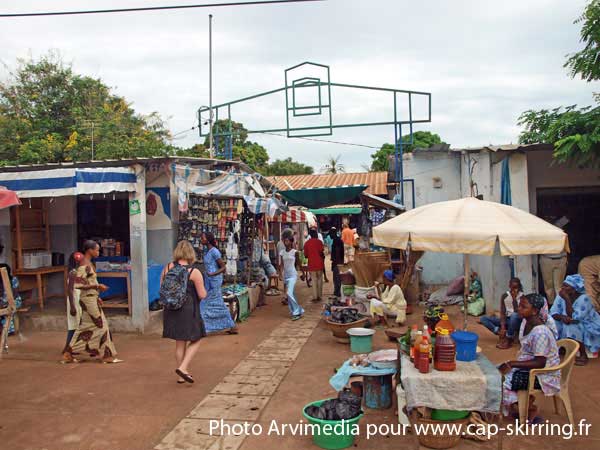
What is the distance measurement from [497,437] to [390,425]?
0.96 metres

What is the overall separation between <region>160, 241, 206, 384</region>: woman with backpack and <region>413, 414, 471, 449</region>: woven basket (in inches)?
111

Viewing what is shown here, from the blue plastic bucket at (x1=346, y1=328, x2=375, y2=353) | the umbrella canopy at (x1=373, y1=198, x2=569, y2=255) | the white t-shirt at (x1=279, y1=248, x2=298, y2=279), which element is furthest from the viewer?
the white t-shirt at (x1=279, y1=248, x2=298, y2=279)

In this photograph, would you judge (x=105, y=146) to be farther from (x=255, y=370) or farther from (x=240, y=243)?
(x=255, y=370)

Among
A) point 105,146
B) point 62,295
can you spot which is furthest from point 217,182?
point 105,146

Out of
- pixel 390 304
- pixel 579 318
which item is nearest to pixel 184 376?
pixel 390 304

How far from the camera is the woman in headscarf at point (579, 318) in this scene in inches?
262

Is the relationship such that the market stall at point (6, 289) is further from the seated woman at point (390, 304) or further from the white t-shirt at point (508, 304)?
the white t-shirt at point (508, 304)

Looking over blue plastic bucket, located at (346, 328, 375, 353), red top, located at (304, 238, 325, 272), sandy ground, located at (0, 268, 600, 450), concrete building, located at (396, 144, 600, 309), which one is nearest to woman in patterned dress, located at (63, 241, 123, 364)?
sandy ground, located at (0, 268, 600, 450)

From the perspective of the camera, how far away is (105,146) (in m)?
18.8

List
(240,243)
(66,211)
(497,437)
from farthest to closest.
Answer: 1. (240,243)
2. (66,211)
3. (497,437)

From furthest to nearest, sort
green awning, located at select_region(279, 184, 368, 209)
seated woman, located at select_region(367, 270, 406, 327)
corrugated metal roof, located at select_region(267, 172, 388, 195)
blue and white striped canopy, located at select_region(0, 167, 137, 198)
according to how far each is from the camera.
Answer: corrugated metal roof, located at select_region(267, 172, 388, 195) < green awning, located at select_region(279, 184, 368, 209) < seated woman, located at select_region(367, 270, 406, 327) < blue and white striped canopy, located at select_region(0, 167, 137, 198)

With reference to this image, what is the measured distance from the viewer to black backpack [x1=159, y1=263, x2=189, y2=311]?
18.5 ft

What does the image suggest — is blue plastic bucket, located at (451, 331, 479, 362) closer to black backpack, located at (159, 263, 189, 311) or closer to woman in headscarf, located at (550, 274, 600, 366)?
woman in headscarf, located at (550, 274, 600, 366)

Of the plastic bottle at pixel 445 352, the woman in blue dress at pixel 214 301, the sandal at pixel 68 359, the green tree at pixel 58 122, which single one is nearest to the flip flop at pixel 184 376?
the sandal at pixel 68 359
